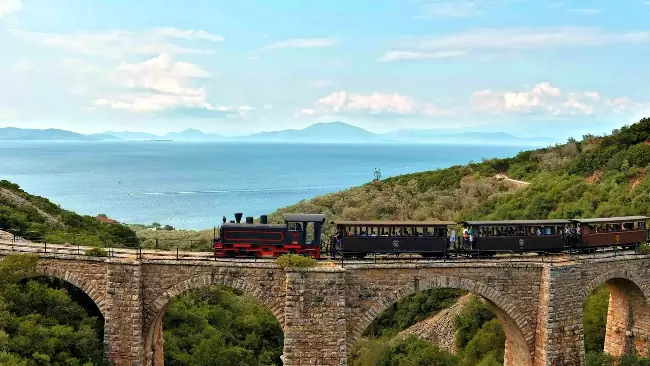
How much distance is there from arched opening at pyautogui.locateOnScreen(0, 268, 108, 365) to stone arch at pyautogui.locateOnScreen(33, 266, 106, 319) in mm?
627

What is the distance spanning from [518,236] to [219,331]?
16.3m

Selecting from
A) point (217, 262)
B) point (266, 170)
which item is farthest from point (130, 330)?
point (266, 170)

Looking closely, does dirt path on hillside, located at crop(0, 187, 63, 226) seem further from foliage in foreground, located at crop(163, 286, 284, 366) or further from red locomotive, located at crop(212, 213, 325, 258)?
red locomotive, located at crop(212, 213, 325, 258)

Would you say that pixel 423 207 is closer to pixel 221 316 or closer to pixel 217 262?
pixel 221 316

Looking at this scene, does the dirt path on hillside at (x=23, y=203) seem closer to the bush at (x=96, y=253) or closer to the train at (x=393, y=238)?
the bush at (x=96, y=253)

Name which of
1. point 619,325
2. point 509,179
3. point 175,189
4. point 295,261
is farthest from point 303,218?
point 175,189

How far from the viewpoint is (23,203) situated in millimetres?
38750

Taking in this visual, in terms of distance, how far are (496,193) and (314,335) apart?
3983 cm

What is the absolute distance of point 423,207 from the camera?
57.9 m

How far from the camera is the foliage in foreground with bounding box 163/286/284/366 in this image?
2662 centimetres

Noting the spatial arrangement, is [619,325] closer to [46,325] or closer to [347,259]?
[347,259]

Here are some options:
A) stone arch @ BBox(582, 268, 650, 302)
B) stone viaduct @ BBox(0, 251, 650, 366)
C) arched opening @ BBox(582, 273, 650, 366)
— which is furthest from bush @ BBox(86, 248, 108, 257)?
arched opening @ BBox(582, 273, 650, 366)

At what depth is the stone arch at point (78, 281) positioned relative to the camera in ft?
74.3

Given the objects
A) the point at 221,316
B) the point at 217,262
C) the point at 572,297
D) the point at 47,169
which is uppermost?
the point at 47,169
